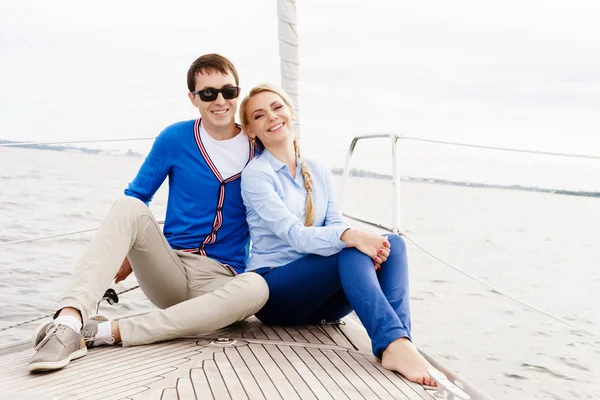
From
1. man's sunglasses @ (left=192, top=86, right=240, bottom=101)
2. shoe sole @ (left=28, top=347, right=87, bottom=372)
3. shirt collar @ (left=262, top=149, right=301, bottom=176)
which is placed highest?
man's sunglasses @ (left=192, top=86, right=240, bottom=101)

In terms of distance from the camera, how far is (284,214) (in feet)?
7.16

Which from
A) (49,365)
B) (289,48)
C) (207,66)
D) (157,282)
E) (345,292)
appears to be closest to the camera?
(49,365)

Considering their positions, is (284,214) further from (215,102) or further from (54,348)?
(54,348)

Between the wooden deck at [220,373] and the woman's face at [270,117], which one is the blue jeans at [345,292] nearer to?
the wooden deck at [220,373]

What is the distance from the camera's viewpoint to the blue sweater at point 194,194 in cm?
235

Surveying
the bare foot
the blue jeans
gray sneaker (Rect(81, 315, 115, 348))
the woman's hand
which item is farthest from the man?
the bare foot

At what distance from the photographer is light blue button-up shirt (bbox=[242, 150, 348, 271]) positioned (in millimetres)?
2100

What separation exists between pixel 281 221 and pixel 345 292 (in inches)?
14.2

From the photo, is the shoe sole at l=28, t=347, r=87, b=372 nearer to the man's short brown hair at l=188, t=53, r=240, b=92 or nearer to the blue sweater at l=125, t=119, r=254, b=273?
the blue sweater at l=125, t=119, r=254, b=273

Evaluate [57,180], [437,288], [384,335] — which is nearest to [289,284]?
[384,335]

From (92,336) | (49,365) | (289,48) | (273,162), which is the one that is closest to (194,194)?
(273,162)

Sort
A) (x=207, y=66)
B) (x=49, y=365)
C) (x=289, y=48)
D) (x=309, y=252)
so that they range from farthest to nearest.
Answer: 1. (x=289, y=48)
2. (x=207, y=66)
3. (x=309, y=252)
4. (x=49, y=365)

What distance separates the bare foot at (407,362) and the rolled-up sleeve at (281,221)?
Result: 391mm

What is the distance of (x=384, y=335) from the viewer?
186 centimetres
